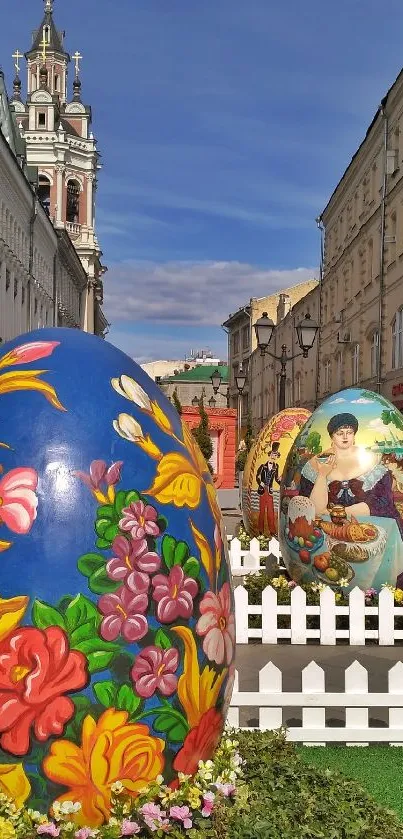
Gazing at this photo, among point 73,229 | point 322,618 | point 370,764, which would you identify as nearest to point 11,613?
point 370,764

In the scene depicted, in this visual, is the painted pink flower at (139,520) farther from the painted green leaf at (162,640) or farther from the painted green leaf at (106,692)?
the painted green leaf at (106,692)

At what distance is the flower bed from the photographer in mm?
2908

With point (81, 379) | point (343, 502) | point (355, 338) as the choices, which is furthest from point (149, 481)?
point (355, 338)

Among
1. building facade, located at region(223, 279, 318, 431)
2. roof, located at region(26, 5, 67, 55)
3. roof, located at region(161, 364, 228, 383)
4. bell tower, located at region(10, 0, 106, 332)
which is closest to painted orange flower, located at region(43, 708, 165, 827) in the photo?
building facade, located at region(223, 279, 318, 431)

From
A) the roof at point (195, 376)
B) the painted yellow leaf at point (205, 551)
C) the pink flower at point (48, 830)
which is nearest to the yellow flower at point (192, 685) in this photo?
the painted yellow leaf at point (205, 551)

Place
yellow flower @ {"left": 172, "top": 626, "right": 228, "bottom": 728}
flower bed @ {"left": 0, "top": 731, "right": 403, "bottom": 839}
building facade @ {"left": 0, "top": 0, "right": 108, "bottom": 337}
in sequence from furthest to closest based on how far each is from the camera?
building facade @ {"left": 0, "top": 0, "right": 108, "bottom": 337} → yellow flower @ {"left": 172, "top": 626, "right": 228, "bottom": 728} → flower bed @ {"left": 0, "top": 731, "right": 403, "bottom": 839}

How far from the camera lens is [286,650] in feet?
24.8

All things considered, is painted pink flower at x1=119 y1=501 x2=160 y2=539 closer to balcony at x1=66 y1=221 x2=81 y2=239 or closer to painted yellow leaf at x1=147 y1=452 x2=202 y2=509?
painted yellow leaf at x1=147 y1=452 x2=202 y2=509

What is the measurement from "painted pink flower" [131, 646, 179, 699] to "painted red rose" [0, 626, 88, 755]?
0.27m

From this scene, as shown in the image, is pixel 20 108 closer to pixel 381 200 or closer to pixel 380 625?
pixel 381 200

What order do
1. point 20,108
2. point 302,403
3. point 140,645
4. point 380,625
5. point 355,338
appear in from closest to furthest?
point 140,645 → point 380,625 → point 355,338 → point 302,403 → point 20,108

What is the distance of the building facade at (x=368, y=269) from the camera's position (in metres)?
26.2

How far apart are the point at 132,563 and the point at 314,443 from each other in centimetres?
564

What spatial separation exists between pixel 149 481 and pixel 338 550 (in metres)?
5.36
